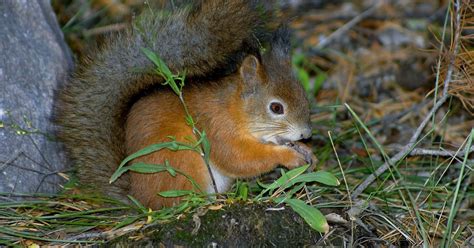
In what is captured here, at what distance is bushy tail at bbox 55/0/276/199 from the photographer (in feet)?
8.32

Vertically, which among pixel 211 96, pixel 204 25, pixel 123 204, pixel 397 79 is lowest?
pixel 397 79

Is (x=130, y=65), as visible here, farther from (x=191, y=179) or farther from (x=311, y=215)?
(x=311, y=215)

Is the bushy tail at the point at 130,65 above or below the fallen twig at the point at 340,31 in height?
above

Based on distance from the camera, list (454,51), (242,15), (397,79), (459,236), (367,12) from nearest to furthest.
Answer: (242,15) < (459,236) < (454,51) < (397,79) < (367,12)

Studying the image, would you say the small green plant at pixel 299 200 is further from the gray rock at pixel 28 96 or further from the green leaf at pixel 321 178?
the gray rock at pixel 28 96

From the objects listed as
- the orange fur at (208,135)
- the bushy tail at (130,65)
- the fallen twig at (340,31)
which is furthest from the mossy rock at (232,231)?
the fallen twig at (340,31)

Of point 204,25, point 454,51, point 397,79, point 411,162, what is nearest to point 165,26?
point 204,25

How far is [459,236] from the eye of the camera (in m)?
2.68

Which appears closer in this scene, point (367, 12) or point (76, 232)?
point (76, 232)

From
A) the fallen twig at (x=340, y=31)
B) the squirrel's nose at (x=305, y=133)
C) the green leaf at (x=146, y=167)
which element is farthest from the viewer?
the fallen twig at (x=340, y=31)

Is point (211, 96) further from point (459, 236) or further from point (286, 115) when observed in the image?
point (459, 236)

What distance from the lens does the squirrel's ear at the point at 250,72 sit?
2732mm

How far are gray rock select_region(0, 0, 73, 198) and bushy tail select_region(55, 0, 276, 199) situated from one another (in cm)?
21

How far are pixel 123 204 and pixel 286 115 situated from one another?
0.67 metres
